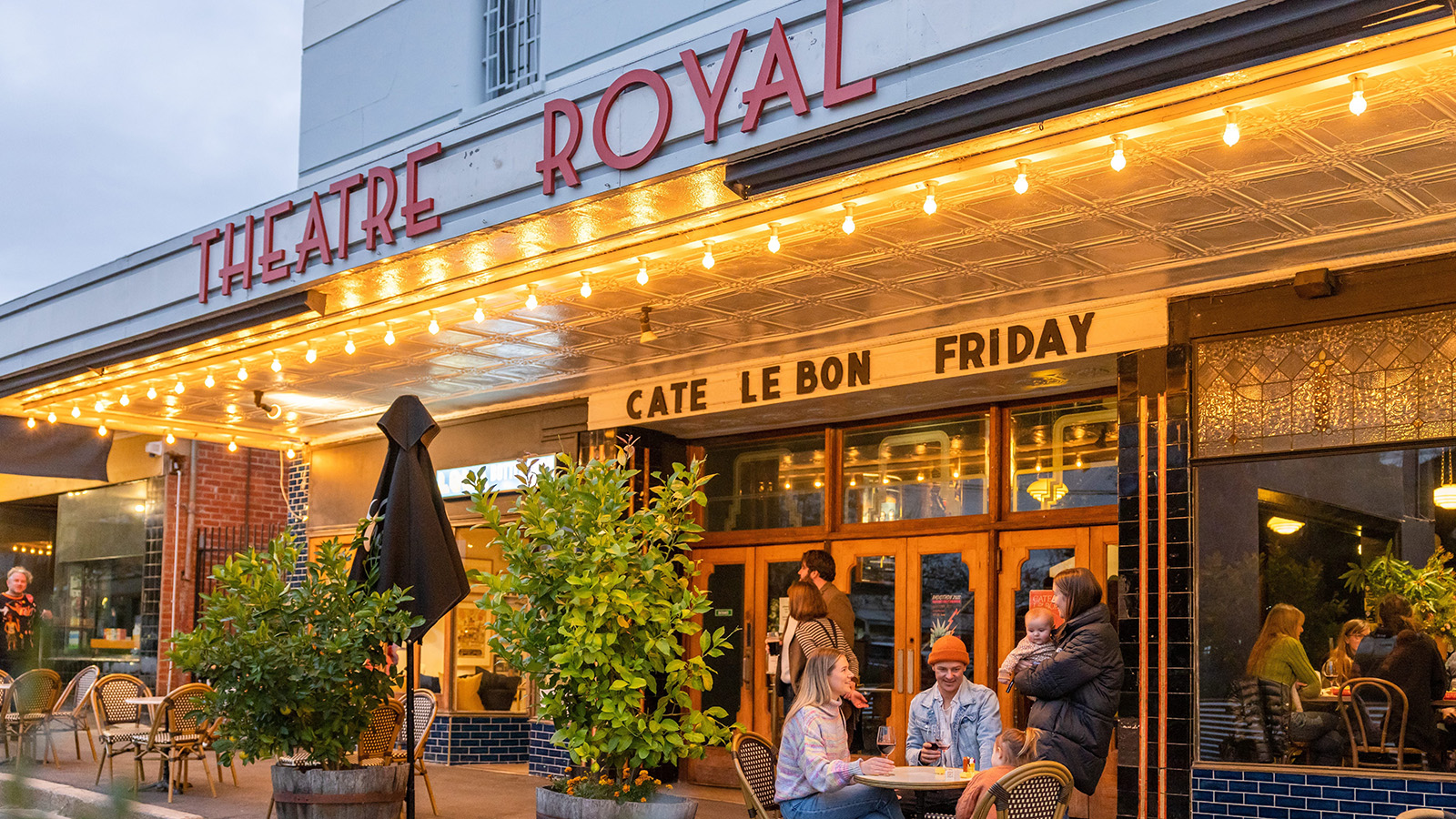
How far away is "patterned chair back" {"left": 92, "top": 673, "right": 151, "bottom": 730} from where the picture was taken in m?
10.8

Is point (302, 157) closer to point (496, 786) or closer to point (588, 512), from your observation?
point (496, 786)

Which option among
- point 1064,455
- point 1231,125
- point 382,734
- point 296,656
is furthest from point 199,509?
point 1231,125

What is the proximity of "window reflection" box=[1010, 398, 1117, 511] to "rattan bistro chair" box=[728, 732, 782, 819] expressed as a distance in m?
3.56

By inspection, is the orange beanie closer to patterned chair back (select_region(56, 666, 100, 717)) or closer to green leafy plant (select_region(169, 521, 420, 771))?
green leafy plant (select_region(169, 521, 420, 771))

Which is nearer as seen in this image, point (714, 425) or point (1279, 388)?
point (1279, 388)

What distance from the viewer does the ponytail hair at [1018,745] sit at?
21.0 ft

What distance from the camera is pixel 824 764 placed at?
558 cm

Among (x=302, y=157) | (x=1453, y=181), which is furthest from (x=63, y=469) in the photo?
(x=1453, y=181)

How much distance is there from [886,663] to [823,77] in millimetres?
5481

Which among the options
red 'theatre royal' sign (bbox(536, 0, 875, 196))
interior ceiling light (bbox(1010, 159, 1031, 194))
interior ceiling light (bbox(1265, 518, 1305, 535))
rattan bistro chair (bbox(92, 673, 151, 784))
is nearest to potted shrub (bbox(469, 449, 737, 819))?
red 'theatre royal' sign (bbox(536, 0, 875, 196))

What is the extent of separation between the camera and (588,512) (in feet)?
19.9

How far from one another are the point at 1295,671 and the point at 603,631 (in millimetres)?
3903

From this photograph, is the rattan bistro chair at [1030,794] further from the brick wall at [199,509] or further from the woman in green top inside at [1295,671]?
the brick wall at [199,509]

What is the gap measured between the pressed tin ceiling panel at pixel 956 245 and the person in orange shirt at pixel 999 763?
8.54 ft
